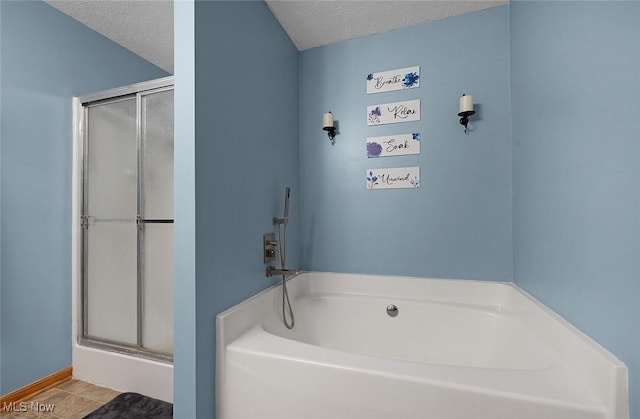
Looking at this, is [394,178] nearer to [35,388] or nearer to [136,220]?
[136,220]

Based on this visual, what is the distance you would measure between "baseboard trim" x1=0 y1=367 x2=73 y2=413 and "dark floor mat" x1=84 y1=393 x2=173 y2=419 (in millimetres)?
504

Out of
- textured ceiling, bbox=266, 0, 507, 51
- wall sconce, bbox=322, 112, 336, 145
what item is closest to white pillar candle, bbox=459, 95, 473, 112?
textured ceiling, bbox=266, 0, 507, 51

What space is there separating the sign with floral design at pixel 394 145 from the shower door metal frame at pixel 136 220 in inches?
49.6

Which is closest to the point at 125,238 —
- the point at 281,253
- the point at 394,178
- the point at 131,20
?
the point at 281,253

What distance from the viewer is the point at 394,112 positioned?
1721mm

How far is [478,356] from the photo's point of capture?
141cm

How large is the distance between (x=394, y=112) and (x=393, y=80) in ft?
0.70

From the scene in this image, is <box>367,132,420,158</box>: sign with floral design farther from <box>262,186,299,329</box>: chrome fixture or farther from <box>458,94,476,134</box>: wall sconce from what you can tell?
<box>262,186,299,329</box>: chrome fixture

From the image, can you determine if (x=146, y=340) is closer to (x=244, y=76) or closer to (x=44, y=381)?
(x=44, y=381)

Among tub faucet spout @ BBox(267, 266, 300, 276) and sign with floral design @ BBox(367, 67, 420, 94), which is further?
sign with floral design @ BBox(367, 67, 420, 94)

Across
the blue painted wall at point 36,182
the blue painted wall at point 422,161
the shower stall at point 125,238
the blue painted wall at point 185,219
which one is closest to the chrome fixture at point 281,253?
the blue painted wall at point 422,161

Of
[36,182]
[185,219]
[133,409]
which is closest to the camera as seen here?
[185,219]

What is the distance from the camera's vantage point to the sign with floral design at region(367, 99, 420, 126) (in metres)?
1.69

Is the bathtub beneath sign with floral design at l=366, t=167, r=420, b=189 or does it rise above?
beneath
